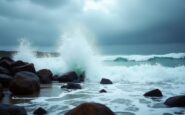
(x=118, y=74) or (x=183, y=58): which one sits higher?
(x=183, y=58)

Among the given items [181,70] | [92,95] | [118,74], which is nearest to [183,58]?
[181,70]

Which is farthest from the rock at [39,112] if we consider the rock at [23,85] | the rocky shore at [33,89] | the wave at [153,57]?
the wave at [153,57]

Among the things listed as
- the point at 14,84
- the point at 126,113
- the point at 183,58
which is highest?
the point at 183,58

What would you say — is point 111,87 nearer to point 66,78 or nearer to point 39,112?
point 66,78

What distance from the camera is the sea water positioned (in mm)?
9766

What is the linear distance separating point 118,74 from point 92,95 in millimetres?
9454

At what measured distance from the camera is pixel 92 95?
12.7 m

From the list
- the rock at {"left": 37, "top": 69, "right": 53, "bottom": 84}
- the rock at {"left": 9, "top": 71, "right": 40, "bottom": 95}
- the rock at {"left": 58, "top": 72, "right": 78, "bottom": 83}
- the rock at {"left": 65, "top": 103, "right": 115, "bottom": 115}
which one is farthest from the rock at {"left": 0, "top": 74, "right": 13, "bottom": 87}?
the rock at {"left": 65, "top": 103, "right": 115, "bottom": 115}

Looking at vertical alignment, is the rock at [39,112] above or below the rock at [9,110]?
below

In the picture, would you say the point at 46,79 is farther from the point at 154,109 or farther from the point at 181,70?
the point at 181,70

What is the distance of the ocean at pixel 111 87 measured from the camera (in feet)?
32.1

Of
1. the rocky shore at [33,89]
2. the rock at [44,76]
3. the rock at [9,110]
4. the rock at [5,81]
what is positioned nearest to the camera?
the rocky shore at [33,89]

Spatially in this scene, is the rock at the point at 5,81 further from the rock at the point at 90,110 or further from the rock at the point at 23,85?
the rock at the point at 90,110

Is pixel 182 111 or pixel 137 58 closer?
pixel 182 111
